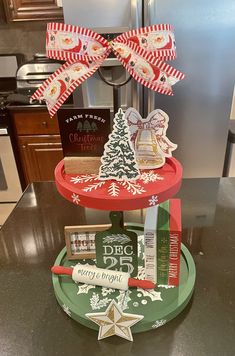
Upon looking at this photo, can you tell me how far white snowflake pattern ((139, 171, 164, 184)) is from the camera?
69 cm

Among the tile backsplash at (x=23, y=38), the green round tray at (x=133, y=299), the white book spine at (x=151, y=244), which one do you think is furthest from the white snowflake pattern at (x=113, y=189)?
the tile backsplash at (x=23, y=38)

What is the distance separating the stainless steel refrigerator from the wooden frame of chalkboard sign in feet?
4.23

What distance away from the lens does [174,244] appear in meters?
0.71

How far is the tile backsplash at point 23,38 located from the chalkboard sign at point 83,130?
2432 millimetres

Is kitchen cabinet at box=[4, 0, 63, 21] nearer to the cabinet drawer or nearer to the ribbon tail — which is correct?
the cabinet drawer

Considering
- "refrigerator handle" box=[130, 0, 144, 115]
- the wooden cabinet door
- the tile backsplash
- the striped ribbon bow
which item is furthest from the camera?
the tile backsplash

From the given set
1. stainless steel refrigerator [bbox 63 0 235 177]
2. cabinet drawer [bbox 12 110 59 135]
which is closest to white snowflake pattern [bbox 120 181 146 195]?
stainless steel refrigerator [bbox 63 0 235 177]

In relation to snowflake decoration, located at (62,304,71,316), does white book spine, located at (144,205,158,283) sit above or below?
above

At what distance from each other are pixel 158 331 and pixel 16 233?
531 millimetres

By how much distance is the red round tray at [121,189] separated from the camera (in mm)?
626

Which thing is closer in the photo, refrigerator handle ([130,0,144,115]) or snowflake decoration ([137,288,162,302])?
snowflake decoration ([137,288,162,302])

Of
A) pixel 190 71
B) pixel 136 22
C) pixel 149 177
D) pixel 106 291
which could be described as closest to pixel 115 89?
pixel 149 177

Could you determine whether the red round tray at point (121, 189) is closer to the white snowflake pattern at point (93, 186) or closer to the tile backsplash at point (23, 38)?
the white snowflake pattern at point (93, 186)

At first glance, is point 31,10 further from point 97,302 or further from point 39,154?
point 97,302
